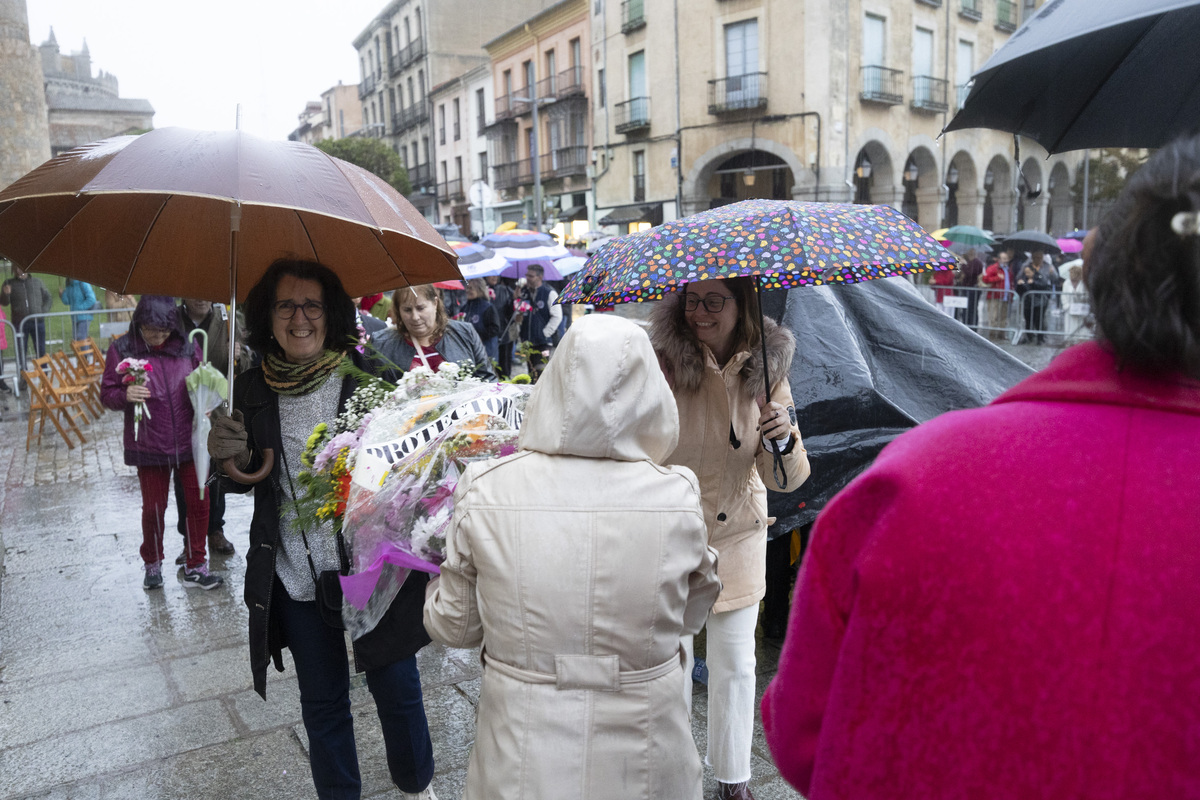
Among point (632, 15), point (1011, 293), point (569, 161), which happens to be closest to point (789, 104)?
point (632, 15)

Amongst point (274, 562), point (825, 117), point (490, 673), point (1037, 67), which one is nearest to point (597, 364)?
point (490, 673)

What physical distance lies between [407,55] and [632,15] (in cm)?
2607

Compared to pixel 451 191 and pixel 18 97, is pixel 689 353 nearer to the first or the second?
pixel 18 97

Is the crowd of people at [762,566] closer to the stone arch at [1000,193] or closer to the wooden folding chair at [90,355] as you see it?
the wooden folding chair at [90,355]

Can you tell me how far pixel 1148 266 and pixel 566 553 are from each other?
4.07ft

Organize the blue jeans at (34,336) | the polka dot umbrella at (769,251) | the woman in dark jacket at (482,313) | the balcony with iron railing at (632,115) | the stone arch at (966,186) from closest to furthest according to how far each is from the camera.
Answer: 1. the polka dot umbrella at (769,251)
2. the woman in dark jacket at (482,313)
3. the blue jeans at (34,336)
4. the balcony with iron railing at (632,115)
5. the stone arch at (966,186)

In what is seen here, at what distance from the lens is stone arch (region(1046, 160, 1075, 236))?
3922 cm

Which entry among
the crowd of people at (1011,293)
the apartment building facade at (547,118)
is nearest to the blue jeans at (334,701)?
the crowd of people at (1011,293)

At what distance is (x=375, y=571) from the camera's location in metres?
2.53

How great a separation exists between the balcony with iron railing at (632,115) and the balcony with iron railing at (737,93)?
2868mm

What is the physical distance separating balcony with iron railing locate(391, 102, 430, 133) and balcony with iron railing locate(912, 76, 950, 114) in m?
30.0

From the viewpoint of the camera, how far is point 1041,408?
1169 millimetres

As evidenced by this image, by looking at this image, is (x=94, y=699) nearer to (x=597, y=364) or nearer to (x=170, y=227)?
(x=170, y=227)

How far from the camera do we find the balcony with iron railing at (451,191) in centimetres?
4903
